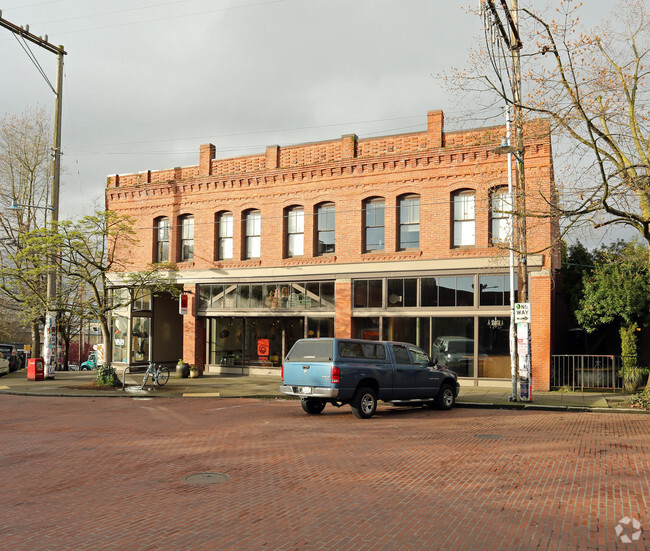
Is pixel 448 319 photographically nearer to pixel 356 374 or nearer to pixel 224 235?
pixel 356 374

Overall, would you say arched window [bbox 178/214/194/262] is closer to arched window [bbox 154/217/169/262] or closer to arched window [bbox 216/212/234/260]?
arched window [bbox 154/217/169/262]

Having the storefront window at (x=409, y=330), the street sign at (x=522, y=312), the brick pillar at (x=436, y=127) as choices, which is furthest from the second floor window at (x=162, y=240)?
the street sign at (x=522, y=312)

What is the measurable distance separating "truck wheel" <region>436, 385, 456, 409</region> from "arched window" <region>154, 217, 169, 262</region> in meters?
16.0

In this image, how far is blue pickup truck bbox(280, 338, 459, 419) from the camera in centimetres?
1427

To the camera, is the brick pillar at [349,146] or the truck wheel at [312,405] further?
the brick pillar at [349,146]

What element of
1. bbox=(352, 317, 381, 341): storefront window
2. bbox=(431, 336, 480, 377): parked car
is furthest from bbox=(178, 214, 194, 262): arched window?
bbox=(431, 336, 480, 377): parked car

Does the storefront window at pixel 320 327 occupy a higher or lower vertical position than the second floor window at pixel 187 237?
lower

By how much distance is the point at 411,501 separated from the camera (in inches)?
286

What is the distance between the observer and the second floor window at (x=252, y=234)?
26.4m

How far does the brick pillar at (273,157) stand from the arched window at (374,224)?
4392mm

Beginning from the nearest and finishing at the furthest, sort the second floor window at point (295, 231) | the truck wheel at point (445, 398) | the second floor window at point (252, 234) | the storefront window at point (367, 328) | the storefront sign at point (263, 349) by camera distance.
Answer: the truck wheel at point (445, 398) → the storefront window at point (367, 328) → the second floor window at point (295, 231) → the storefront sign at point (263, 349) → the second floor window at point (252, 234)

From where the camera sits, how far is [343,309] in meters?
24.1

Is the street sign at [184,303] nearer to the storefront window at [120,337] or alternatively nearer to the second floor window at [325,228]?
the storefront window at [120,337]

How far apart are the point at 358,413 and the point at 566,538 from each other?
866cm
